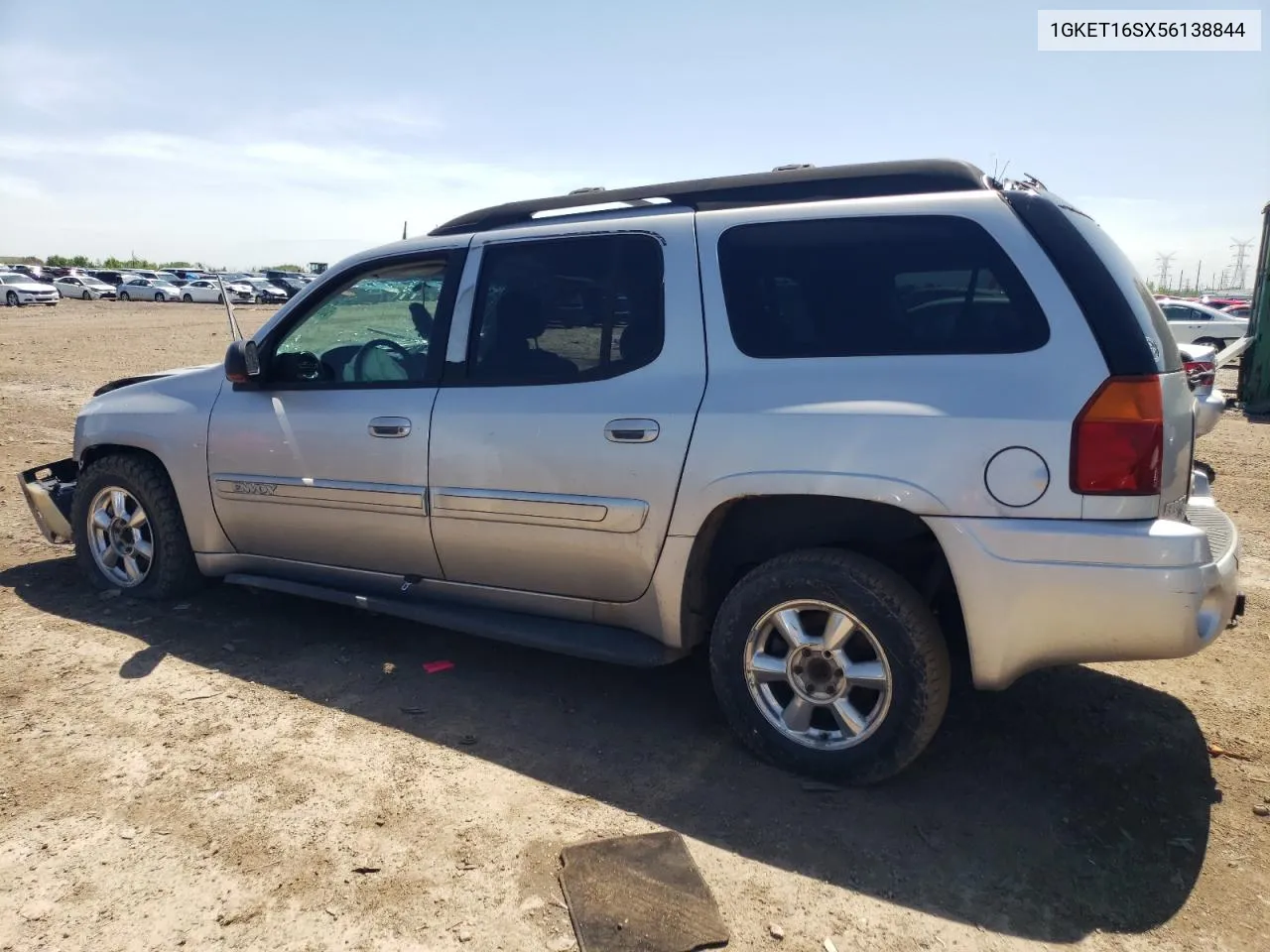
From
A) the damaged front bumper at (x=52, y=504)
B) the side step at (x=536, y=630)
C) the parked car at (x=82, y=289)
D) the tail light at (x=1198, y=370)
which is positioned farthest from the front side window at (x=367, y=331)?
the parked car at (x=82, y=289)

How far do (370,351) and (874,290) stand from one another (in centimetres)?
233

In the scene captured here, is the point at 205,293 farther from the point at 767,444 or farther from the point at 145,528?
the point at 767,444

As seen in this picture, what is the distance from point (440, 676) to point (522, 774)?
100cm

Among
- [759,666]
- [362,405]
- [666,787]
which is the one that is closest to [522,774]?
[666,787]

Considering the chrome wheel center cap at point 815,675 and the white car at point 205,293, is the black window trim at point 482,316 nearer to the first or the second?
the chrome wheel center cap at point 815,675

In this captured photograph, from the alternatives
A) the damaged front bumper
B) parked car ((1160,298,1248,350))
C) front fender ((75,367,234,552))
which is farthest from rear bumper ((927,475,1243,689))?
parked car ((1160,298,1248,350))

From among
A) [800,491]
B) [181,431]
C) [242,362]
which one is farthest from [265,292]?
[800,491]

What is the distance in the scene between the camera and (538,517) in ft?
12.1

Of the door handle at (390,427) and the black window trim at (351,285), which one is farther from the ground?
the black window trim at (351,285)

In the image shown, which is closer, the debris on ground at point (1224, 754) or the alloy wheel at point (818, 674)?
the alloy wheel at point (818, 674)

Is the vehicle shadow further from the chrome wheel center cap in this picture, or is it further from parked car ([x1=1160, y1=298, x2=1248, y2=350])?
parked car ([x1=1160, y1=298, x2=1248, y2=350])

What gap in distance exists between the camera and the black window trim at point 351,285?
4.04 meters

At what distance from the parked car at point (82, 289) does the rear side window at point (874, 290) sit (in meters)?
56.2

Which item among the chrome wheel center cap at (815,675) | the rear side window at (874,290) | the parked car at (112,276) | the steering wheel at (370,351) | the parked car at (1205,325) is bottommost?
the parked car at (1205,325)
